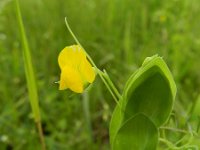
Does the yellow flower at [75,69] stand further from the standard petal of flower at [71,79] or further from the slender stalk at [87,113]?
the slender stalk at [87,113]

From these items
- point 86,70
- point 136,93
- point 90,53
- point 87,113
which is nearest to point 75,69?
point 86,70

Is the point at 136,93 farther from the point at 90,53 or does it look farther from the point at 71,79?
the point at 90,53

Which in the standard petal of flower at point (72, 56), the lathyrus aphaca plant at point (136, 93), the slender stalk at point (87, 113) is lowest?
the slender stalk at point (87, 113)

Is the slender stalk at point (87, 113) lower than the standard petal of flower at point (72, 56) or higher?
lower

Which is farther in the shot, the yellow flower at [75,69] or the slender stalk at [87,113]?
the slender stalk at [87,113]

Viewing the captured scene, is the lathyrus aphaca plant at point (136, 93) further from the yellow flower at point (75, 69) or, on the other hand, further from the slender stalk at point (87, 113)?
the slender stalk at point (87, 113)

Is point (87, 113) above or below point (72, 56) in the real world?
below

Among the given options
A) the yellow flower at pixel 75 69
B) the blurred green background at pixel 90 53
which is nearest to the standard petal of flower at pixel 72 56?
the yellow flower at pixel 75 69
